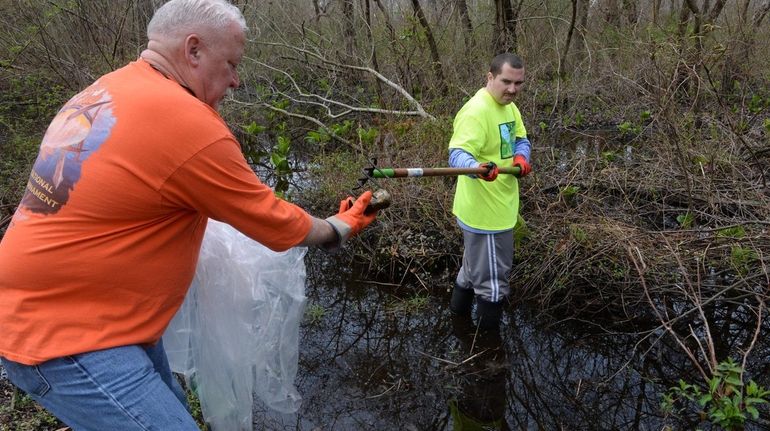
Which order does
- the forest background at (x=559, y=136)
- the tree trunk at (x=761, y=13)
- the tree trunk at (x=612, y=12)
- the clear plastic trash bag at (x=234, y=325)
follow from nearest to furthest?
1. the clear plastic trash bag at (x=234, y=325)
2. the forest background at (x=559, y=136)
3. the tree trunk at (x=761, y=13)
4. the tree trunk at (x=612, y=12)

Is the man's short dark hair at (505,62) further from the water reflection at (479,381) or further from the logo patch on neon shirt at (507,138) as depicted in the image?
the water reflection at (479,381)

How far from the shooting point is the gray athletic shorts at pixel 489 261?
3305 millimetres

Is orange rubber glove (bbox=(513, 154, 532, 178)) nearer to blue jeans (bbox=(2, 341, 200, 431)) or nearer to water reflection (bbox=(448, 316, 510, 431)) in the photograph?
water reflection (bbox=(448, 316, 510, 431))

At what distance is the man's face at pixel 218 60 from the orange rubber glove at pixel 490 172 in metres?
1.60

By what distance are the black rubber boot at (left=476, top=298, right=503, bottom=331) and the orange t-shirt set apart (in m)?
2.32

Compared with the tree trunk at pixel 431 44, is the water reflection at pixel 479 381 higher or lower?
lower

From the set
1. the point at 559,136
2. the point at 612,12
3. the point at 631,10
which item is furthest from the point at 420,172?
the point at 612,12

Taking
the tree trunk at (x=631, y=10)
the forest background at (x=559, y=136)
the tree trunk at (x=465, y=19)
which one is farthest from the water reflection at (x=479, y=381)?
the tree trunk at (x=631, y=10)

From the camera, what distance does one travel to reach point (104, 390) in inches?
58.0

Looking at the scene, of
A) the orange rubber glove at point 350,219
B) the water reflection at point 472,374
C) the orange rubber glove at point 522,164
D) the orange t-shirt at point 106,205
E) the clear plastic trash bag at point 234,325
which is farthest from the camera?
the orange rubber glove at point 522,164

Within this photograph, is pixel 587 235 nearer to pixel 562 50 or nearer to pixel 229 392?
pixel 229 392

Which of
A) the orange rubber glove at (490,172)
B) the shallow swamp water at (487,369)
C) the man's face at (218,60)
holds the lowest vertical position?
the shallow swamp water at (487,369)

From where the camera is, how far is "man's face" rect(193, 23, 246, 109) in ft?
5.16

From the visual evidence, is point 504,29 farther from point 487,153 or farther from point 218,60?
point 218,60
